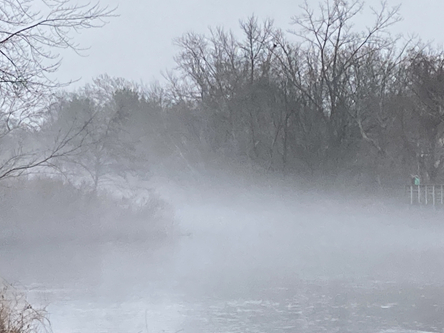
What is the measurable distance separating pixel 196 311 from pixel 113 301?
253 cm

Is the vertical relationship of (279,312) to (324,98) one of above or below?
below

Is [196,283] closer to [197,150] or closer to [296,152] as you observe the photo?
[296,152]

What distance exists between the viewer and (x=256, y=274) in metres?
23.8

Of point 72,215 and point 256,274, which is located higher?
point 72,215

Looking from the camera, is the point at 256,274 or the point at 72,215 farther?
the point at 72,215

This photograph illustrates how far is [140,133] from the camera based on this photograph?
51.6 m

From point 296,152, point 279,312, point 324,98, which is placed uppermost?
point 324,98

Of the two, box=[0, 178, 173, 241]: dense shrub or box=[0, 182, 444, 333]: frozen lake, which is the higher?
box=[0, 178, 173, 241]: dense shrub

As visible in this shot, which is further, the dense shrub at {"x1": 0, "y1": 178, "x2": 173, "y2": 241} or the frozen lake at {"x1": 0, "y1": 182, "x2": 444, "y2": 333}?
the dense shrub at {"x1": 0, "y1": 178, "x2": 173, "y2": 241}

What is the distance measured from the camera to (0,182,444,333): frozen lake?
16109mm

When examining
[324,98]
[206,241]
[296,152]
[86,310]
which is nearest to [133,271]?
[86,310]

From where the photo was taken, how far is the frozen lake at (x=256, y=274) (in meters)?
16.1

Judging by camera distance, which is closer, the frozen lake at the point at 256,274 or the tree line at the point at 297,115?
the frozen lake at the point at 256,274

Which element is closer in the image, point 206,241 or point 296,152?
point 206,241
